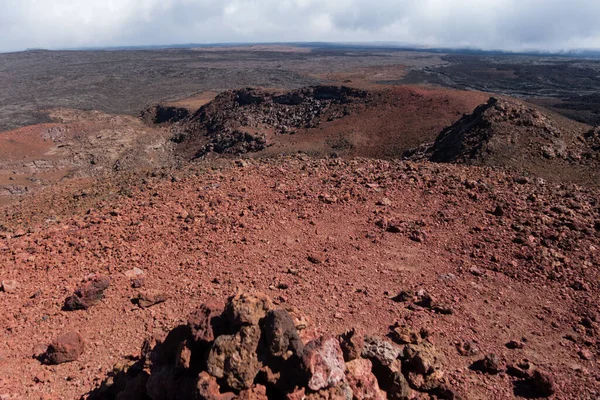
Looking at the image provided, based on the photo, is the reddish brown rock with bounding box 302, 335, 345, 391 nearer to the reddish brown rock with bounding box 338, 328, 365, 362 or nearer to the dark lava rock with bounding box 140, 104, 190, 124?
the reddish brown rock with bounding box 338, 328, 365, 362

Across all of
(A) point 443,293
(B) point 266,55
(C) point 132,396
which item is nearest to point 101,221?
(C) point 132,396

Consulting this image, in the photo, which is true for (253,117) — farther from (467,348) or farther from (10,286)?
(467,348)

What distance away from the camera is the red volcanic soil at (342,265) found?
5.43 metres

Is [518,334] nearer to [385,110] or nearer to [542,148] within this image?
[542,148]

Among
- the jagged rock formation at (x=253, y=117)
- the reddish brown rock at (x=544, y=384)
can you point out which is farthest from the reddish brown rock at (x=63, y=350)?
the jagged rock formation at (x=253, y=117)

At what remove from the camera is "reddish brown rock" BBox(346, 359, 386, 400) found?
3941 mm

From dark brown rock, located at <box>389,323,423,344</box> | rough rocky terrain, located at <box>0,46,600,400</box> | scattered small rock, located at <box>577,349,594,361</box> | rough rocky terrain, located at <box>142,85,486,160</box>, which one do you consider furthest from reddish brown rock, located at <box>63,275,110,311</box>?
rough rocky terrain, located at <box>142,85,486,160</box>

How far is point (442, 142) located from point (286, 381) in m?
17.5

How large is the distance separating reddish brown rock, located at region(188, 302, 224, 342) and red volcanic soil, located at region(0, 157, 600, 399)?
74.9 inches

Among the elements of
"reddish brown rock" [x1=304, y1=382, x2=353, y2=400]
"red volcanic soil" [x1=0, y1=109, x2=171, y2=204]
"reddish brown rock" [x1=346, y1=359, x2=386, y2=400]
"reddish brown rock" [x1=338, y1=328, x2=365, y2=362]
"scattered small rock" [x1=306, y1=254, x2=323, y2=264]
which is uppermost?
"reddish brown rock" [x1=338, y1=328, x2=365, y2=362]

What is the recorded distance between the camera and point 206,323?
4039mm

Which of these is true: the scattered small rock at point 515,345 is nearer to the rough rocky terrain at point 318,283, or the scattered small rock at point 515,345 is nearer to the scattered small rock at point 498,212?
the rough rocky terrain at point 318,283

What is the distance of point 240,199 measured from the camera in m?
9.62

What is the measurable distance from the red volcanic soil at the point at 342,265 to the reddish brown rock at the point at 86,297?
12 centimetres
